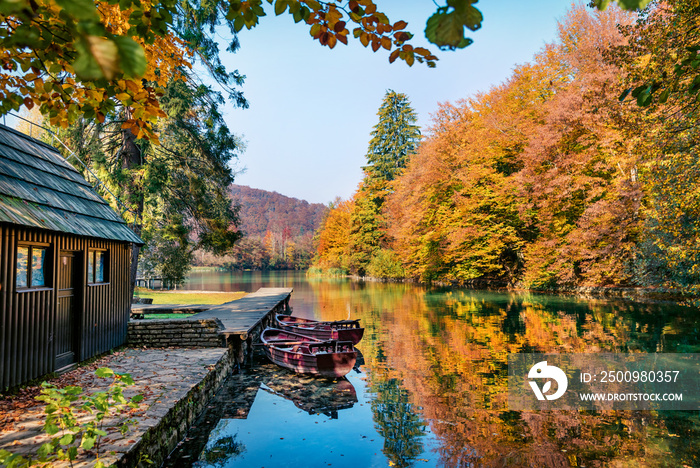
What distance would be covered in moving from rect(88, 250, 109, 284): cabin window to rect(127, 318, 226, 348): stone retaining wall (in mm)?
1528

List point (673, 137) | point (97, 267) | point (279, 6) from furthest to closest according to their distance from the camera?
1. point (673, 137)
2. point (97, 267)
3. point (279, 6)

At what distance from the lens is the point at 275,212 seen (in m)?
148

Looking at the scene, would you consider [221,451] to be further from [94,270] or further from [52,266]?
[94,270]

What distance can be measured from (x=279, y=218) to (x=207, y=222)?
125595mm

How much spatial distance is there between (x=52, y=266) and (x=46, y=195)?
135 cm

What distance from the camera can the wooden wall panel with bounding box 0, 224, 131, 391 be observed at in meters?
5.75

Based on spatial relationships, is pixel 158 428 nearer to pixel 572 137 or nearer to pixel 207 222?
pixel 207 222

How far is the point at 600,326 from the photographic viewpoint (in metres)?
14.0

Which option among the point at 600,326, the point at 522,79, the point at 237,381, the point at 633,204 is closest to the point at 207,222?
the point at 237,381

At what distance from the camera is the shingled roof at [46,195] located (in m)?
6.26

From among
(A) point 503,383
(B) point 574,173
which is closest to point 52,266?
(A) point 503,383

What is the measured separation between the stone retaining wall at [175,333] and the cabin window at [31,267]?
3008mm

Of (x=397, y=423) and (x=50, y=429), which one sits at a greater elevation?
(x=50, y=429)

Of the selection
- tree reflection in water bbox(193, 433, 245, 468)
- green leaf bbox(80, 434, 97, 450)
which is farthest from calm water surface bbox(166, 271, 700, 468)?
green leaf bbox(80, 434, 97, 450)
